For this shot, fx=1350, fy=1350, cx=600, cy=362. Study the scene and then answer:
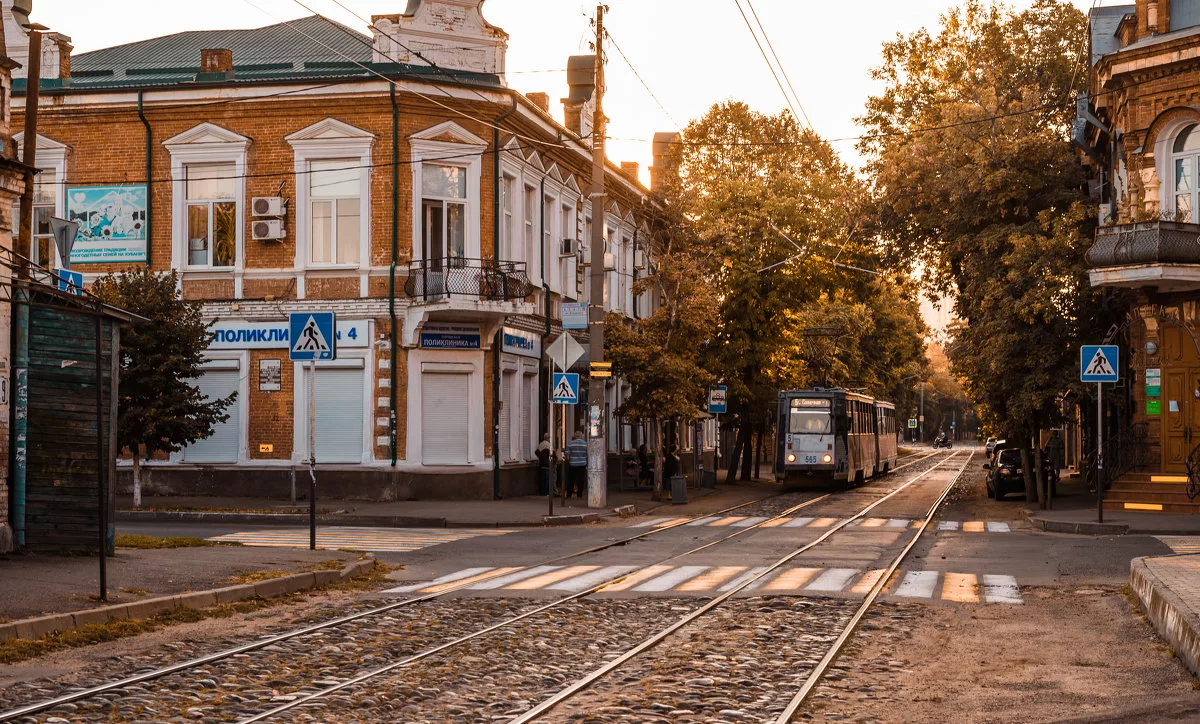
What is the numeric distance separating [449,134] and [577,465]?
28.0 feet

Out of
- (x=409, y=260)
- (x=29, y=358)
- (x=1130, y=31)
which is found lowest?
(x=29, y=358)

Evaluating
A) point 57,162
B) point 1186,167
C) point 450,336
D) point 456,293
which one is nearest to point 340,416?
point 450,336

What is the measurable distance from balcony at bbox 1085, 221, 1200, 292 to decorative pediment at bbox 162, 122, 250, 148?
63.9 feet

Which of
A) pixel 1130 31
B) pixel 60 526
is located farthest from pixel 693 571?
pixel 1130 31

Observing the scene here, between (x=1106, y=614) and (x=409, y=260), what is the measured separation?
20.9 meters

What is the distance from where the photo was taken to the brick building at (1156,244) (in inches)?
1051

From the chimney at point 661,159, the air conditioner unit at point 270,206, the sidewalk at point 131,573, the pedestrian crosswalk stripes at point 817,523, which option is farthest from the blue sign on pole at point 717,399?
the sidewalk at point 131,573

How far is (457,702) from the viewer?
8586mm

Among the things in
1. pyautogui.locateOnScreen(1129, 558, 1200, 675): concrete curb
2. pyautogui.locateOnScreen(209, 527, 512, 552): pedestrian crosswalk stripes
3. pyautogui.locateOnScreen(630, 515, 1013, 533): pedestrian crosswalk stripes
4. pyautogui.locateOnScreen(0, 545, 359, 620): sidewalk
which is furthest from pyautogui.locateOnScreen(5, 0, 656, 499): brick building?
pyautogui.locateOnScreen(1129, 558, 1200, 675): concrete curb

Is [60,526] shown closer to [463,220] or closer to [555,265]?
[463,220]

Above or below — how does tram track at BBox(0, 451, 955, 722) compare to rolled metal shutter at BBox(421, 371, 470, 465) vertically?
below

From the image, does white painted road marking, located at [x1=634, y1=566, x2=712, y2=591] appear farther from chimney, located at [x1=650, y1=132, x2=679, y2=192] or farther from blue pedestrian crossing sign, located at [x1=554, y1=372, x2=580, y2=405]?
chimney, located at [x1=650, y1=132, x2=679, y2=192]

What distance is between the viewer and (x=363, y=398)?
31.3 metres

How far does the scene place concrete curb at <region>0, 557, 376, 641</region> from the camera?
35.1 ft
